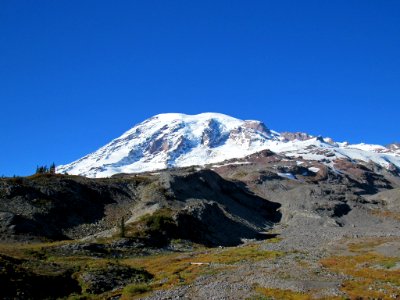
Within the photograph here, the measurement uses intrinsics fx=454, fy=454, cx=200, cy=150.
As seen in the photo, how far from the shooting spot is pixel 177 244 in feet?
287

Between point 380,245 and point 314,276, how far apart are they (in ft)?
129

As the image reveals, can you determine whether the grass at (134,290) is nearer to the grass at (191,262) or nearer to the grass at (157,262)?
the grass at (157,262)

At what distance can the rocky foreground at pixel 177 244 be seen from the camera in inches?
1869

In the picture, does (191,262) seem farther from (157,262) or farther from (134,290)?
(134,290)

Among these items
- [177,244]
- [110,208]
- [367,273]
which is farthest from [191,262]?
[110,208]

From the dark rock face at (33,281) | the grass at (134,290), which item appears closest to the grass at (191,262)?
the grass at (134,290)

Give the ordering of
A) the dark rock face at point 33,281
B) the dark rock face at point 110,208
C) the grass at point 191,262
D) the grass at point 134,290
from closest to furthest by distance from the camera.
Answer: the dark rock face at point 33,281 < the grass at point 134,290 < the grass at point 191,262 < the dark rock face at point 110,208

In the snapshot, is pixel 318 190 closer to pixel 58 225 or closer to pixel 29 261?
pixel 58 225

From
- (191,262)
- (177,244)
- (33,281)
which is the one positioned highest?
(177,244)

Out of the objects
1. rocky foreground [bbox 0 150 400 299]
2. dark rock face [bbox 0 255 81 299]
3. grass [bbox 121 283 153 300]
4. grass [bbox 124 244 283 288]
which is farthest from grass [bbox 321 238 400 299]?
dark rock face [bbox 0 255 81 299]

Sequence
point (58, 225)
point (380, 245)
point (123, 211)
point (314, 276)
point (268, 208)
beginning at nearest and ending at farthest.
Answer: point (314, 276), point (380, 245), point (58, 225), point (123, 211), point (268, 208)

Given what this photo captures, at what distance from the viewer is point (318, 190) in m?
178

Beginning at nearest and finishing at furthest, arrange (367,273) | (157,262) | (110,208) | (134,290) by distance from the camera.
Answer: (134,290), (367,273), (157,262), (110,208)

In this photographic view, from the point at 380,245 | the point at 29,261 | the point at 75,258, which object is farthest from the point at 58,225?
the point at 380,245
